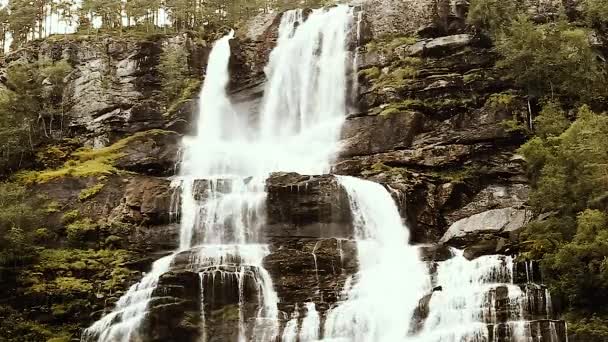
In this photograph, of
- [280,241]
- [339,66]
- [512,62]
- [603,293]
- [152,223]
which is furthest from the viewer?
[339,66]

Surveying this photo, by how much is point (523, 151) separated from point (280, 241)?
930 centimetres

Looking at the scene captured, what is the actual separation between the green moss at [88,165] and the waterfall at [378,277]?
39.0ft

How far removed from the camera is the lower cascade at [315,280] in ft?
62.2

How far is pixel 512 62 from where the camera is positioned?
3009 centimetres

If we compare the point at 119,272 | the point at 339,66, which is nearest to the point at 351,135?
Result: the point at 339,66

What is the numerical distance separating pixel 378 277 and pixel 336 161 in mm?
9653

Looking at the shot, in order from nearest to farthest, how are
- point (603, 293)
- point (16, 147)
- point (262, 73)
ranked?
point (603, 293) → point (16, 147) → point (262, 73)

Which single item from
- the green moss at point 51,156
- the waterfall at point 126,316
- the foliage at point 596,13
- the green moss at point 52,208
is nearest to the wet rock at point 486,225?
the waterfall at point 126,316

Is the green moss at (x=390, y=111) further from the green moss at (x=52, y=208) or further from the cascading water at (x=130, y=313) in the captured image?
the green moss at (x=52, y=208)

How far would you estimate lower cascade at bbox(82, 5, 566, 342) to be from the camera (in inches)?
746

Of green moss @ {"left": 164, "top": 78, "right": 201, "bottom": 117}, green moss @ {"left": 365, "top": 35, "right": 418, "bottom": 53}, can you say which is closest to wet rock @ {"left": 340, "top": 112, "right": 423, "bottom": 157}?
green moss @ {"left": 365, "top": 35, "right": 418, "bottom": 53}

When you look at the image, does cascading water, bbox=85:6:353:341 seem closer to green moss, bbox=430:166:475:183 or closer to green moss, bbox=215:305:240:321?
green moss, bbox=215:305:240:321

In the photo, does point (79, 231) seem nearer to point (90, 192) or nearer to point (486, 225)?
point (90, 192)

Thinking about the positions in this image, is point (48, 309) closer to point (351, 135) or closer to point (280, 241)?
point (280, 241)
